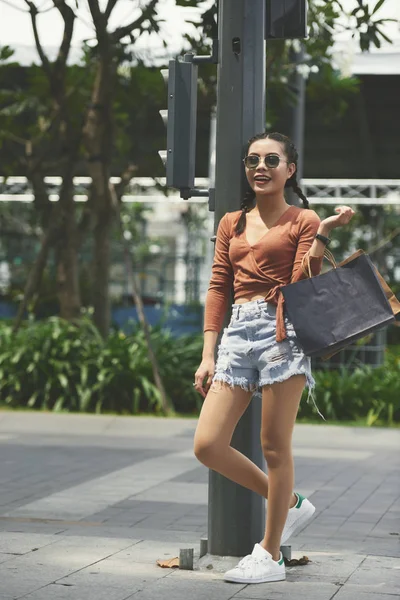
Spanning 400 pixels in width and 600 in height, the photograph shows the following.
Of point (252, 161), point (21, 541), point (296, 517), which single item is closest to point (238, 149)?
point (252, 161)

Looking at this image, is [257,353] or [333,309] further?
[257,353]

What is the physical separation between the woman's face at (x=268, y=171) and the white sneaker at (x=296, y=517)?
141cm

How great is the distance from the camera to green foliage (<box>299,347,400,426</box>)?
43.0 ft

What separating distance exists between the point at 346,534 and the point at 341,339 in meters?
2.22

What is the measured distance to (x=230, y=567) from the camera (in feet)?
17.6

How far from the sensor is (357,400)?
1327 cm

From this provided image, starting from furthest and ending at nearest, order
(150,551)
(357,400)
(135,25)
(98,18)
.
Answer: (357,400), (135,25), (98,18), (150,551)

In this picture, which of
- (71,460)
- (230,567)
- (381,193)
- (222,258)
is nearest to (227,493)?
(230,567)

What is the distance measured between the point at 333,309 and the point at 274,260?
337 millimetres

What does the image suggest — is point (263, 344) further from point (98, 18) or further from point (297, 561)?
point (98, 18)

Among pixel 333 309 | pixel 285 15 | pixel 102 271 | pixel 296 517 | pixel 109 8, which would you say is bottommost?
pixel 296 517

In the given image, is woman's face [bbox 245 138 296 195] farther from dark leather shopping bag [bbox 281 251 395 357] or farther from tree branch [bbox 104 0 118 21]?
tree branch [bbox 104 0 118 21]

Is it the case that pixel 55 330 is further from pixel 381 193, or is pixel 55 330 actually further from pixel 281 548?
pixel 381 193

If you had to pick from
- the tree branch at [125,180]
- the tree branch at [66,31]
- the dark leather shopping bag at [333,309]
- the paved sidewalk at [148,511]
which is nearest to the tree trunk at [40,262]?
the tree branch at [125,180]
